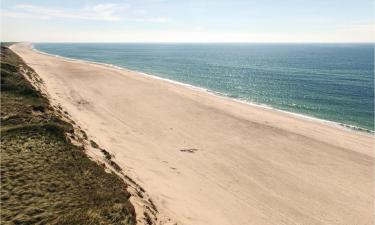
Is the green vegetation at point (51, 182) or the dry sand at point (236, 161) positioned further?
the dry sand at point (236, 161)

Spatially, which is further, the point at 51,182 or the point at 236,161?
the point at 236,161

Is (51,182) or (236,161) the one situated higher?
(51,182)

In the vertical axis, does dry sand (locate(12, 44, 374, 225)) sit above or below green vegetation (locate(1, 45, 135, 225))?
below

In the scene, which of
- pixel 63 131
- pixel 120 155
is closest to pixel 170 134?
pixel 120 155

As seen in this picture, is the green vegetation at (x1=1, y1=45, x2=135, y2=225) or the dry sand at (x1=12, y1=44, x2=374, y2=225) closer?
the green vegetation at (x1=1, y1=45, x2=135, y2=225)

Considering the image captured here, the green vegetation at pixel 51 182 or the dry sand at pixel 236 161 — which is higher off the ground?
the green vegetation at pixel 51 182
